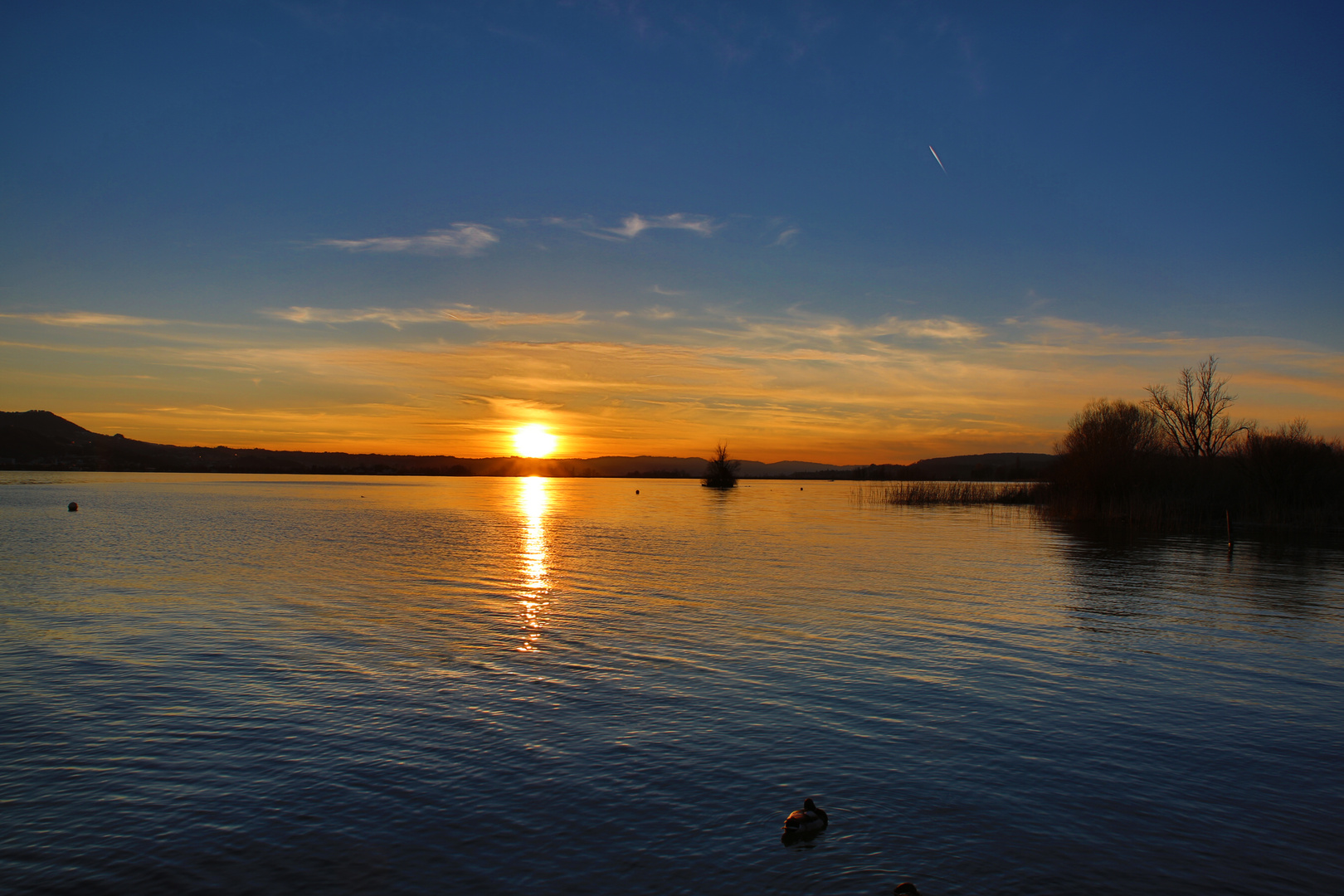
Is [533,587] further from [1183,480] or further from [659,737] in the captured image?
[1183,480]

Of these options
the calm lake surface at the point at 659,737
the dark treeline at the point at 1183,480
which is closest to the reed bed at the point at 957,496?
the dark treeline at the point at 1183,480

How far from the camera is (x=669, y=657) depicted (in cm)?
1230

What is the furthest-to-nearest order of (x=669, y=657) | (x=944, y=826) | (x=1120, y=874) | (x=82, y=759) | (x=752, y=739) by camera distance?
(x=669, y=657) → (x=752, y=739) → (x=82, y=759) → (x=944, y=826) → (x=1120, y=874)

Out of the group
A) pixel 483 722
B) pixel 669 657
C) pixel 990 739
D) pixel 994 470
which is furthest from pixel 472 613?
pixel 994 470

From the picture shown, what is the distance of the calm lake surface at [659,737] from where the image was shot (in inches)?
236

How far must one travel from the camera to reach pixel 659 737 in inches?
340

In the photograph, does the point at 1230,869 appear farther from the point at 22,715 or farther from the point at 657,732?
the point at 22,715

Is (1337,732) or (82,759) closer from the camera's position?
(82,759)

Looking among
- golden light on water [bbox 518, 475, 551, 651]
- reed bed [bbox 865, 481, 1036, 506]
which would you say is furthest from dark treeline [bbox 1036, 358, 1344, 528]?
golden light on water [bbox 518, 475, 551, 651]

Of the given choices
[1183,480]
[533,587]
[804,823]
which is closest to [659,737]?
[804,823]

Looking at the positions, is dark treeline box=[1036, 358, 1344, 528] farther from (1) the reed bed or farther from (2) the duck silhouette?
(2) the duck silhouette

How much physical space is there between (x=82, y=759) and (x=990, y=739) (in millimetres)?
9964

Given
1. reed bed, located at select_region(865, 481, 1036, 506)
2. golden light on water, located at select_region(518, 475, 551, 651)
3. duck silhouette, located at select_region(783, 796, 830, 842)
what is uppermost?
reed bed, located at select_region(865, 481, 1036, 506)

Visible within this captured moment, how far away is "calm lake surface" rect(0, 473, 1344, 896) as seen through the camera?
19.7 ft
